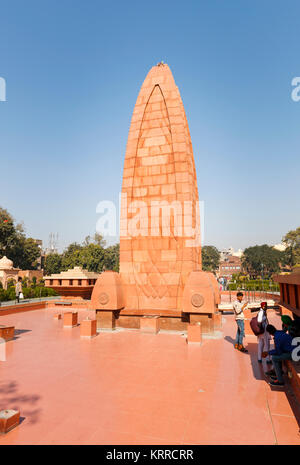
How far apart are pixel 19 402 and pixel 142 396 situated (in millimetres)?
2086

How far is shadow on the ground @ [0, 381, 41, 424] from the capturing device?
13.8 feet

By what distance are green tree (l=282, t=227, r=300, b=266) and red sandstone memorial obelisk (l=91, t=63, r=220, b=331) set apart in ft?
171

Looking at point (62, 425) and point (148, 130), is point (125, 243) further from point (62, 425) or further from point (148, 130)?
point (62, 425)

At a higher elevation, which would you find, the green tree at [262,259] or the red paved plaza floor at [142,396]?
the green tree at [262,259]

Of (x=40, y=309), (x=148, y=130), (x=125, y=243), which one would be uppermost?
(x=148, y=130)

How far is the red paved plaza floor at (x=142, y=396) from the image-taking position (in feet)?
12.1

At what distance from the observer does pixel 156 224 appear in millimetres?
11562

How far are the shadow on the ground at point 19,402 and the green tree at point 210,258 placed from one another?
69123mm

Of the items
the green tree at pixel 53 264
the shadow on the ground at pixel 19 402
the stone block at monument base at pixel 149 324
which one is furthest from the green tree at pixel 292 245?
the shadow on the ground at pixel 19 402

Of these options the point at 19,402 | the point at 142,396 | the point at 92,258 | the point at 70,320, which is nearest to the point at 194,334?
the point at 142,396

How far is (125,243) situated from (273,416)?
859 cm

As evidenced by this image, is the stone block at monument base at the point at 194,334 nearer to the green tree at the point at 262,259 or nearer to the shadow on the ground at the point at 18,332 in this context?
the shadow on the ground at the point at 18,332

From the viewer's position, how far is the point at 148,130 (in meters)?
12.2
